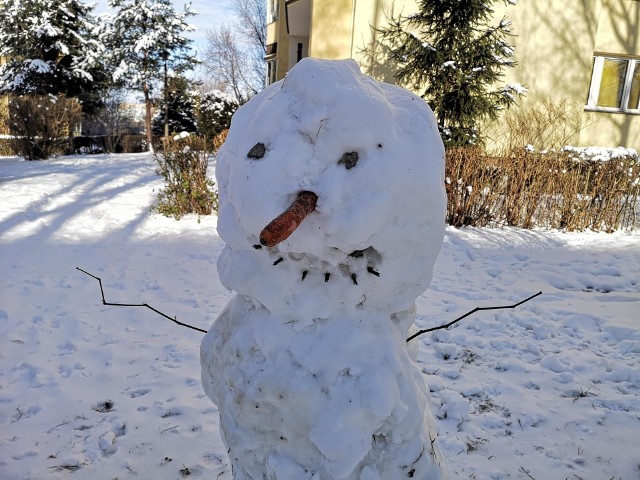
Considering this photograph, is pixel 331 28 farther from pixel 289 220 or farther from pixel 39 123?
pixel 289 220

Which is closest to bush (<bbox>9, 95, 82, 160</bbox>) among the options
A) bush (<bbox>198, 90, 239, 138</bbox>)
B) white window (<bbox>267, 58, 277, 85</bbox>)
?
bush (<bbox>198, 90, 239, 138</bbox>)

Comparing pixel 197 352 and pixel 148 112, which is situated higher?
pixel 148 112

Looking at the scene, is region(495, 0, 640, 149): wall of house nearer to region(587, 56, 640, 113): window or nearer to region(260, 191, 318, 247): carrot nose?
region(587, 56, 640, 113): window

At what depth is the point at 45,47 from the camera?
19141 millimetres

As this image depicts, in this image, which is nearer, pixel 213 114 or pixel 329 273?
pixel 329 273

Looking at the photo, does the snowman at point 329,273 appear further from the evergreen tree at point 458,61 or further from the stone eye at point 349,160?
the evergreen tree at point 458,61

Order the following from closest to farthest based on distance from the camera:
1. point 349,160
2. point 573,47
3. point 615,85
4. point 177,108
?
point 349,160 → point 573,47 → point 615,85 → point 177,108

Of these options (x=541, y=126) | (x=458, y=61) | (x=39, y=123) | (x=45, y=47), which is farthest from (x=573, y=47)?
(x=45, y=47)

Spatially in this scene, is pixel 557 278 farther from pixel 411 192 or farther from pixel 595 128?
pixel 595 128

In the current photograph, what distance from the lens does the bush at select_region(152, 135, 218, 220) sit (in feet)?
24.2

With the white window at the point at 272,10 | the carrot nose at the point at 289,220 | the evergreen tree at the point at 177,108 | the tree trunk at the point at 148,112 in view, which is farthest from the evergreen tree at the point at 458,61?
the tree trunk at the point at 148,112

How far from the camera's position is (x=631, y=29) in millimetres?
13172

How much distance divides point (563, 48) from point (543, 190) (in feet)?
24.6

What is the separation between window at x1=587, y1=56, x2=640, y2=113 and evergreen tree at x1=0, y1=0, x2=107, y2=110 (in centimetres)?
1846
